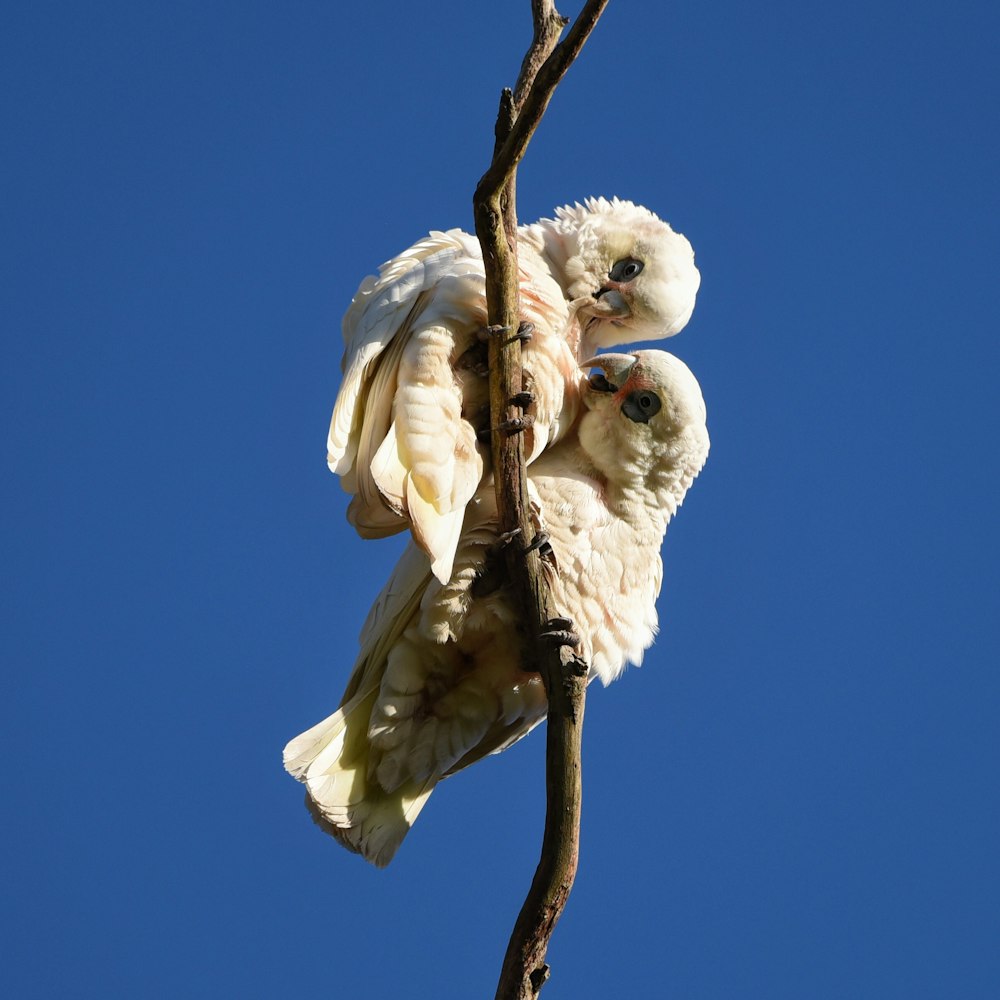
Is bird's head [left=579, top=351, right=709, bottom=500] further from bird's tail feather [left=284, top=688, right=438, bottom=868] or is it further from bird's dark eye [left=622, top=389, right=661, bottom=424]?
bird's tail feather [left=284, top=688, right=438, bottom=868]

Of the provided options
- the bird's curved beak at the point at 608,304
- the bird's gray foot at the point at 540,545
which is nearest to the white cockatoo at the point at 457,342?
the bird's curved beak at the point at 608,304

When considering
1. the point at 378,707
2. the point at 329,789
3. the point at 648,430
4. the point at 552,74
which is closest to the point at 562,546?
the point at 648,430

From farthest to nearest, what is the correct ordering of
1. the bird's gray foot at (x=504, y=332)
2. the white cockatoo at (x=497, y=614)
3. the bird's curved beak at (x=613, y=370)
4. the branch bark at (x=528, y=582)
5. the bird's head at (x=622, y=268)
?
the bird's head at (x=622, y=268) < the bird's curved beak at (x=613, y=370) < the white cockatoo at (x=497, y=614) < the bird's gray foot at (x=504, y=332) < the branch bark at (x=528, y=582)

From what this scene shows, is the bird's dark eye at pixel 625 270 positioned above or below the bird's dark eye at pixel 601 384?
above

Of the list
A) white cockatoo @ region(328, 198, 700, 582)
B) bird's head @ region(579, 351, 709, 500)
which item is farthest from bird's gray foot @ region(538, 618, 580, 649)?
bird's head @ region(579, 351, 709, 500)

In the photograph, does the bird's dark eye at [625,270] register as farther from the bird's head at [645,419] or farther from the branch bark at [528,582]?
the branch bark at [528,582]

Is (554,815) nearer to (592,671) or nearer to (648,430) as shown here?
(592,671)

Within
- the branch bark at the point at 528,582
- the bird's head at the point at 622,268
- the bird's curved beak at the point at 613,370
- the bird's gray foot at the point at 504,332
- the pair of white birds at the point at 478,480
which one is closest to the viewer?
the branch bark at the point at 528,582
